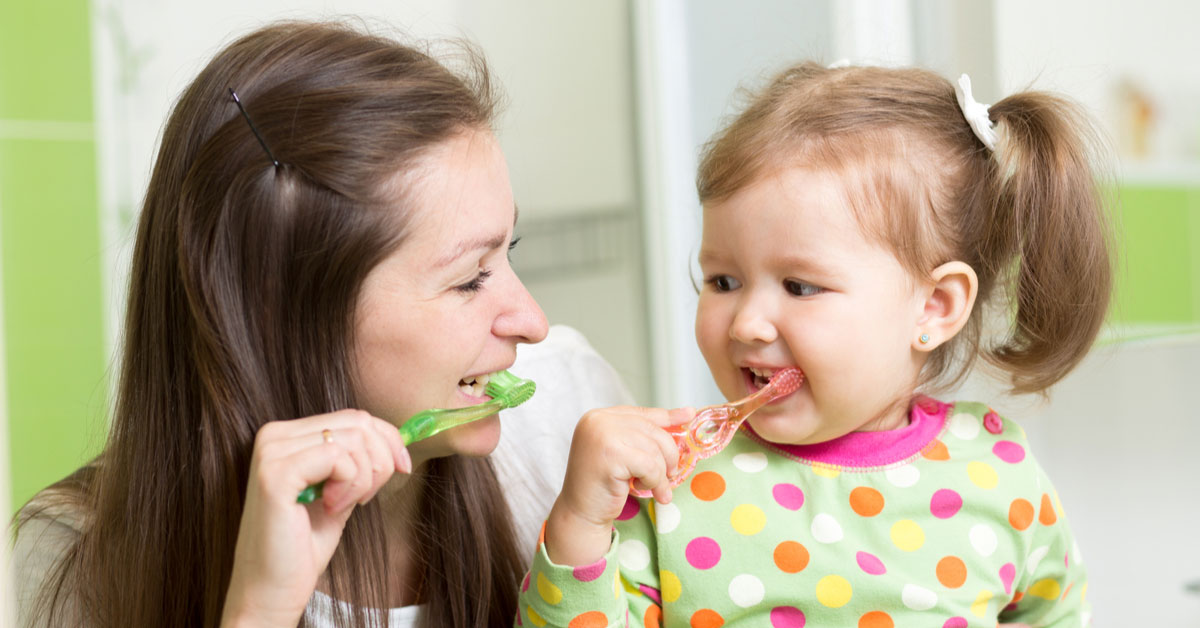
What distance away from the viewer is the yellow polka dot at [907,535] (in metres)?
0.97

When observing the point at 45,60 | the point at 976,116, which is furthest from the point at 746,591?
the point at 45,60

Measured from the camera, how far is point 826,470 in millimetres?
991

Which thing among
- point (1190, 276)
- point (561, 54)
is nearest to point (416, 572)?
point (1190, 276)

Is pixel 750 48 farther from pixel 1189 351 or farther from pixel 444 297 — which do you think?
pixel 444 297

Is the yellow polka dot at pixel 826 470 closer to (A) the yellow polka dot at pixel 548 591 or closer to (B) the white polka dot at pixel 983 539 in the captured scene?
(B) the white polka dot at pixel 983 539

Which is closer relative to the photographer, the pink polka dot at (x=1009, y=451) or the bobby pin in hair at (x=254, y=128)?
the bobby pin in hair at (x=254, y=128)

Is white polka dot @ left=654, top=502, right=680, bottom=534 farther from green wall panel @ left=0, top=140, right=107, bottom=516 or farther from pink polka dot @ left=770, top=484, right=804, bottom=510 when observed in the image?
green wall panel @ left=0, top=140, right=107, bottom=516

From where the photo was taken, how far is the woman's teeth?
0.93m

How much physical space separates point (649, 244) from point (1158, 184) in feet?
3.17

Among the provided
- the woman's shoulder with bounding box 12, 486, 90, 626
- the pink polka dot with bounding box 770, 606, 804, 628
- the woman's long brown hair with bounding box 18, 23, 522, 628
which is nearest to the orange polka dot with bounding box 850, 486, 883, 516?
the pink polka dot with bounding box 770, 606, 804, 628

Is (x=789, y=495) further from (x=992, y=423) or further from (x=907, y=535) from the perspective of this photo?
(x=992, y=423)

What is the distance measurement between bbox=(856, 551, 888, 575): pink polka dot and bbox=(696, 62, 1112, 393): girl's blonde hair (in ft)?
0.71

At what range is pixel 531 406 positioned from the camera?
1290 millimetres

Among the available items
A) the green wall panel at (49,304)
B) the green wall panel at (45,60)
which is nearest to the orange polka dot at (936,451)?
the green wall panel at (49,304)
